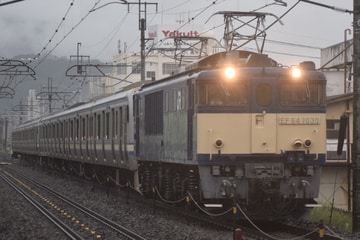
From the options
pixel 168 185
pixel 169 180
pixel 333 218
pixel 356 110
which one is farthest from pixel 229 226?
→ pixel 333 218

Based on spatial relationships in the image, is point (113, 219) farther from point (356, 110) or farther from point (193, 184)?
point (356, 110)

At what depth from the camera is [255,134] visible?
16.2 meters

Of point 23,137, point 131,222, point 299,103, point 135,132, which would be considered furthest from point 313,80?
point 23,137

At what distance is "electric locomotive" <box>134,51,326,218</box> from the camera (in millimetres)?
15992

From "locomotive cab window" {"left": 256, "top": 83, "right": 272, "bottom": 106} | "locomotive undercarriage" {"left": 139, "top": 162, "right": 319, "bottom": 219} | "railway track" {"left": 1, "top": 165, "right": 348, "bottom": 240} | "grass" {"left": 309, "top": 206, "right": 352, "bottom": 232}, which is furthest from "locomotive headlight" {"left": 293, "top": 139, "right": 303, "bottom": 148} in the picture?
"grass" {"left": 309, "top": 206, "right": 352, "bottom": 232}

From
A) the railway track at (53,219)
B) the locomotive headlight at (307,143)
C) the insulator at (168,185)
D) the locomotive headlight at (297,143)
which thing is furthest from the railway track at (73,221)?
the locomotive headlight at (307,143)

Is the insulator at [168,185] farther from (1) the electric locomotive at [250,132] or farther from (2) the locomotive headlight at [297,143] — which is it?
(2) the locomotive headlight at [297,143]

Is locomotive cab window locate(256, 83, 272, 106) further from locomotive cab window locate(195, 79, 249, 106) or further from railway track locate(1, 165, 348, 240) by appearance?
railway track locate(1, 165, 348, 240)

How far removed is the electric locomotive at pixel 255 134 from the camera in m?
16.0

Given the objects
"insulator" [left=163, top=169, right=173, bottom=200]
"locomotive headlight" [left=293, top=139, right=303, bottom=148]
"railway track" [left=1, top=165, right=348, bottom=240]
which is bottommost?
"railway track" [left=1, top=165, right=348, bottom=240]

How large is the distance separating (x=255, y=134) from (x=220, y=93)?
3.81ft

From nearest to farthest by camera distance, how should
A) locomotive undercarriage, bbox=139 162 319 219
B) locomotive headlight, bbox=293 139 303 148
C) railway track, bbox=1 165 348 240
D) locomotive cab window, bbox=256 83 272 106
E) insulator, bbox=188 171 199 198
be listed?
railway track, bbox=1 165 348 240 < locomotive undercarriage, bbox=139 162 319 219 < locomotive headlight, bbox=293 139 303 148 < locomotive cab window, bbox=256 83 272 106 < insulator, bbox=188 171 199 198

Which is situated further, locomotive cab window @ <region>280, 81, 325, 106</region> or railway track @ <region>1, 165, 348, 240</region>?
locomotive cab window @ <region>280, 81, 325, 106</region>

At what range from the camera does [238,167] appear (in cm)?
1600
